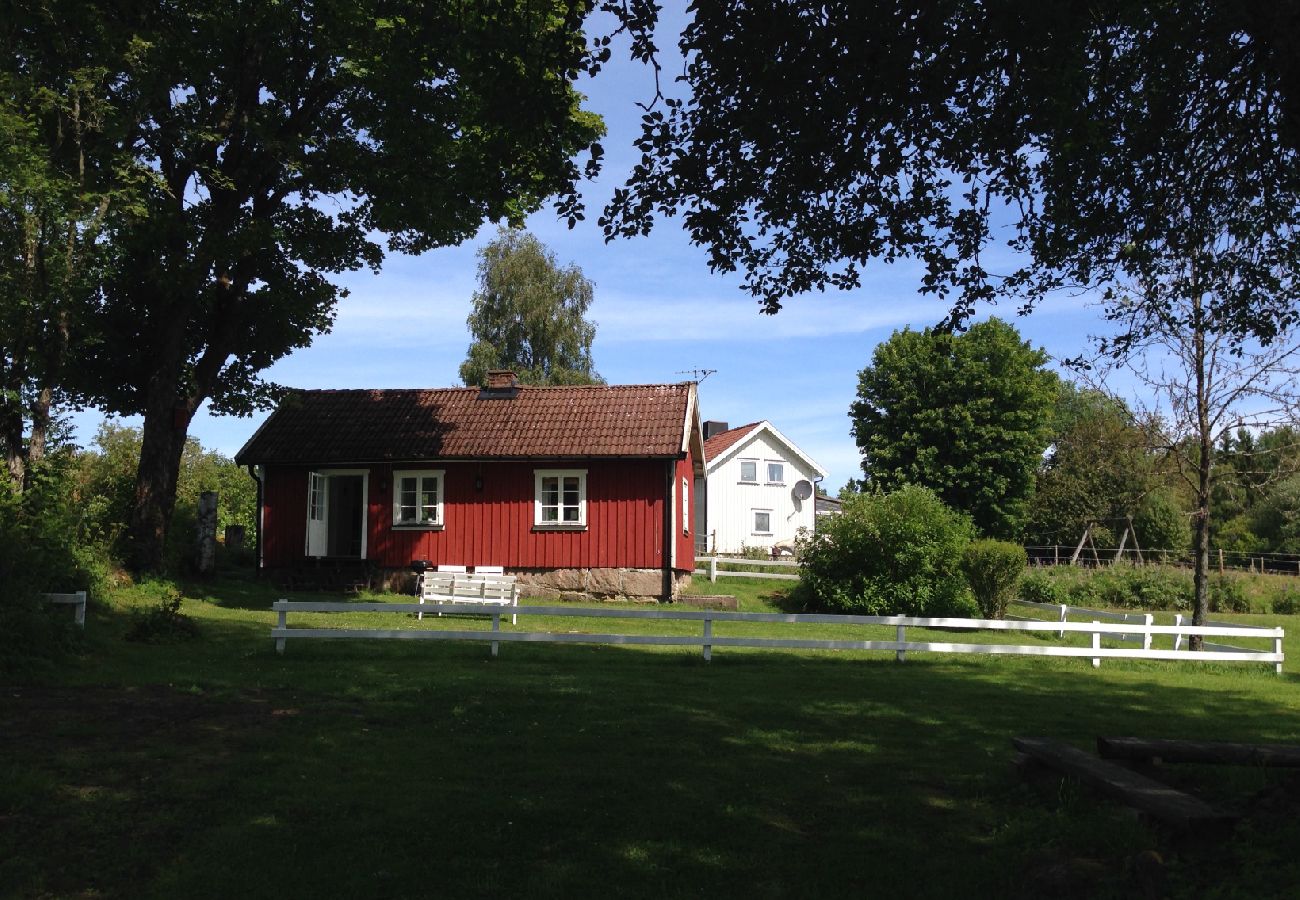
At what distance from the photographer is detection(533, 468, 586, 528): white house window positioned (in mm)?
25766

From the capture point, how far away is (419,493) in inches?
1049

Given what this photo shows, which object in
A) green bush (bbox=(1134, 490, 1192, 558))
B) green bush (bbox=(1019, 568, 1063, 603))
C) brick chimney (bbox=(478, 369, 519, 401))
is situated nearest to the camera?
brick chimney (bbox=(478, 369, 519, 401))

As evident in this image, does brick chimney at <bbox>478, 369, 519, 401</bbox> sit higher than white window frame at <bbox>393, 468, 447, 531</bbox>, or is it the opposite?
brick chimney at <bbox>478, 369, 519, 401</bbox>

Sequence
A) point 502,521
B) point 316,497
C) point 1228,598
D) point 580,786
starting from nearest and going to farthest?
point 580,786 < point 502,521 < point 316,497 < point 1228,598

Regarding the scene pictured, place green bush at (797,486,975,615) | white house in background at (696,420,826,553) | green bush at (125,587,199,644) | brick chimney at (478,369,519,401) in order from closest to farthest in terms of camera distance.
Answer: green bush at (125,587,199,644) < green bush at (797,486,975,615) < brick chimney at (478,369,519,401) < white house in background at (696,420,826,553)

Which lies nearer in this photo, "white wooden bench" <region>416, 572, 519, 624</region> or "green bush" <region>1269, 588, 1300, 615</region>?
"white wooden bench" <region>416, 572, 519, 624</region>

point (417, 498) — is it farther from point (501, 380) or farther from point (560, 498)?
point (501, 380)

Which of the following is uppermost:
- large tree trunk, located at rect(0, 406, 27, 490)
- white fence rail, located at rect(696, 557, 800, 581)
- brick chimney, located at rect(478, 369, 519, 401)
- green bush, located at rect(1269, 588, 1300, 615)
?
brick chimney, located at rect(478, 369, 519, 401)

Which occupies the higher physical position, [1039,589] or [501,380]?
[501,380]

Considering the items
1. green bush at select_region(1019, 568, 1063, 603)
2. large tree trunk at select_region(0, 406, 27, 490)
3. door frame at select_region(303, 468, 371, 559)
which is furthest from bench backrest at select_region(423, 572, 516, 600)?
green bush at select_region(1019, 568, 1063, 603)

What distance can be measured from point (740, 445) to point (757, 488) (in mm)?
2414

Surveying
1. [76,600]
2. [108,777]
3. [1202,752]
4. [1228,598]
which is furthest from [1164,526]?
[108,777]

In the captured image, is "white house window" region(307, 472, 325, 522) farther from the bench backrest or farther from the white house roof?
the white house roof

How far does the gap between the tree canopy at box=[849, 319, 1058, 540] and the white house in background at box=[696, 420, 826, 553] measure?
3675 millimetres
